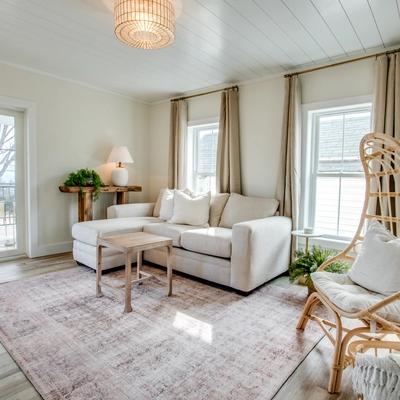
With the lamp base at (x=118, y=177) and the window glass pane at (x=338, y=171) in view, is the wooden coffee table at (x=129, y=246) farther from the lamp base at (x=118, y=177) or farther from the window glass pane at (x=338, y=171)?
the window glass pane at (x=338, y=171)

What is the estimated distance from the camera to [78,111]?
4051 millimetres

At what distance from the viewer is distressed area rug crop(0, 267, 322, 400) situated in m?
1.47

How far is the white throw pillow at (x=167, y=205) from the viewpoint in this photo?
390cm

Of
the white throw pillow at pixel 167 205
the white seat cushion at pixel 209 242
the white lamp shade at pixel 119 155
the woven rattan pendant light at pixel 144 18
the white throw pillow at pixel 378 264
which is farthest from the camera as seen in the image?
the white lamp shade at pixel 119 155

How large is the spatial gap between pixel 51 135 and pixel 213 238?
2619 mm

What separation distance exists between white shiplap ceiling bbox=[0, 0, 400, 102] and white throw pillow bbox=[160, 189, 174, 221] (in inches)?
60.5

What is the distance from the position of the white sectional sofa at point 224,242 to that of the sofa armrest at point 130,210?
0.05 feet

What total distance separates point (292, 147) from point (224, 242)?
4.58ft

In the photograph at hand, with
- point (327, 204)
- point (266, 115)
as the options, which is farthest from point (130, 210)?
point (327, 204)

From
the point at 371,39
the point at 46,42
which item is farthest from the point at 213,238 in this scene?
the point at 46,42

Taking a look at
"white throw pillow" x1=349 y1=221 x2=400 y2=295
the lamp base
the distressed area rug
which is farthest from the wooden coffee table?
the lamp base

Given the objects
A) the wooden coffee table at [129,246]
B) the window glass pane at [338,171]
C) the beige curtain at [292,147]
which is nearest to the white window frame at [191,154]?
the beige curtain at [292,147]

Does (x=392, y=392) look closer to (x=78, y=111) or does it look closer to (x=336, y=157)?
(x=336, y=157)

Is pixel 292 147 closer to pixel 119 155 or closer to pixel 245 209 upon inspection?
pixel 245 209
